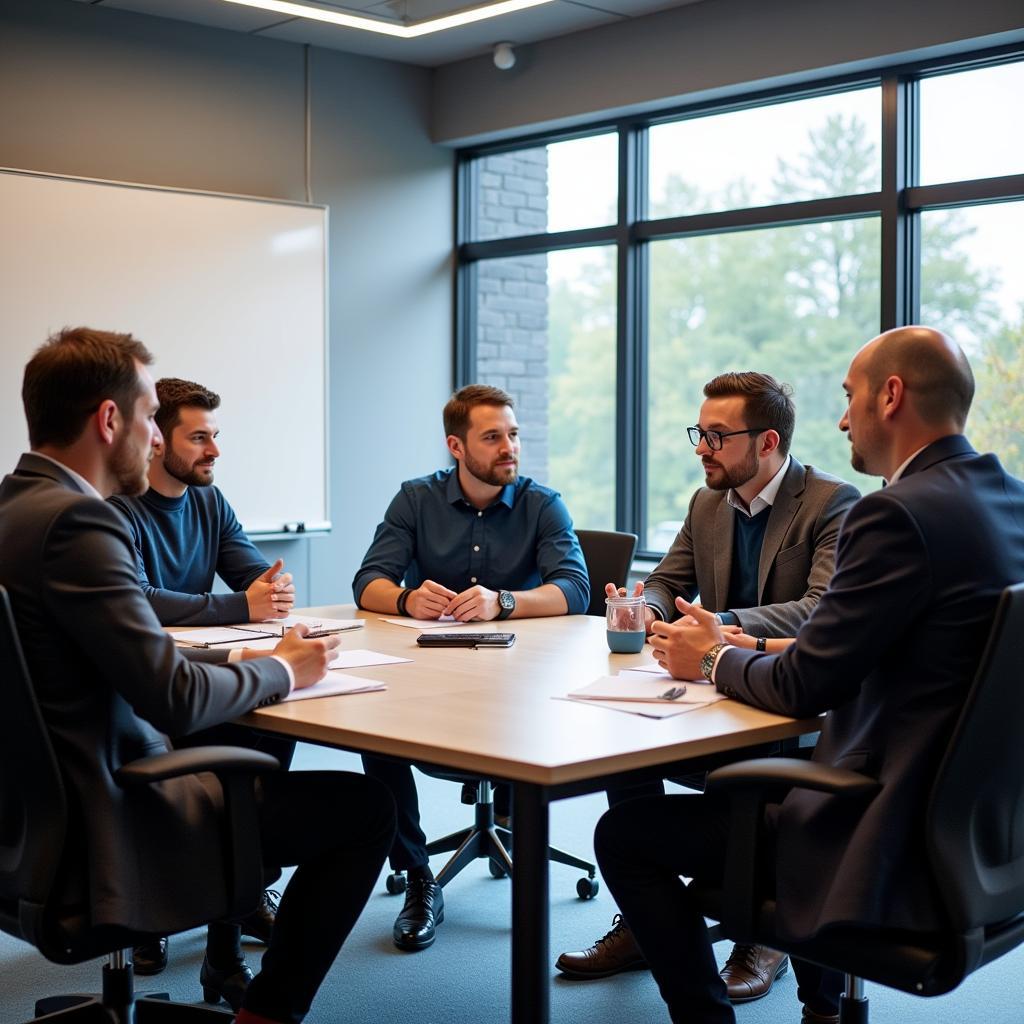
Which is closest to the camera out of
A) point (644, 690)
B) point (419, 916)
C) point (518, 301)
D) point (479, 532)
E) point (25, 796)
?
point (25, 796)

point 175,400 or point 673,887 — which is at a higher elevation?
point 175,400

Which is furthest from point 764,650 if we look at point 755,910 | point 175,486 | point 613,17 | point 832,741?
point 613,17

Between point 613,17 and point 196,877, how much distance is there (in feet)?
14.8

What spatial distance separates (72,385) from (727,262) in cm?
394

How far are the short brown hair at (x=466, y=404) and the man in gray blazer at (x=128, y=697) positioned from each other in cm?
153

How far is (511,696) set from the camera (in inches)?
96.7

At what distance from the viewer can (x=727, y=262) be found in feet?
18.6

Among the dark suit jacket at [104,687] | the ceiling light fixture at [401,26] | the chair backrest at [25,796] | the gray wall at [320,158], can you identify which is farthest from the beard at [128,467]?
the gray wall at [320,158]

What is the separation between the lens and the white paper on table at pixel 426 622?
3428 mm

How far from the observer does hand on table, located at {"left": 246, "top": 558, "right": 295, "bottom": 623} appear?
340 centimetres

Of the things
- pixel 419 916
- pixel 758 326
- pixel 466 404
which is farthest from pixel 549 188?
pixel 419 916

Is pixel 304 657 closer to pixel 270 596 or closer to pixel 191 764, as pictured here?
pixel 191 764

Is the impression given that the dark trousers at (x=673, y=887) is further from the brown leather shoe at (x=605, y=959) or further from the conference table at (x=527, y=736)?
the brown leather shoe at (x=605, y=959)

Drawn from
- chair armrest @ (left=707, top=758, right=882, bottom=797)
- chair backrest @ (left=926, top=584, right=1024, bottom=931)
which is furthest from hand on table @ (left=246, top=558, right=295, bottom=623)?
chair backrest @ (left=926, top=584, right=1024, bottom=931)
